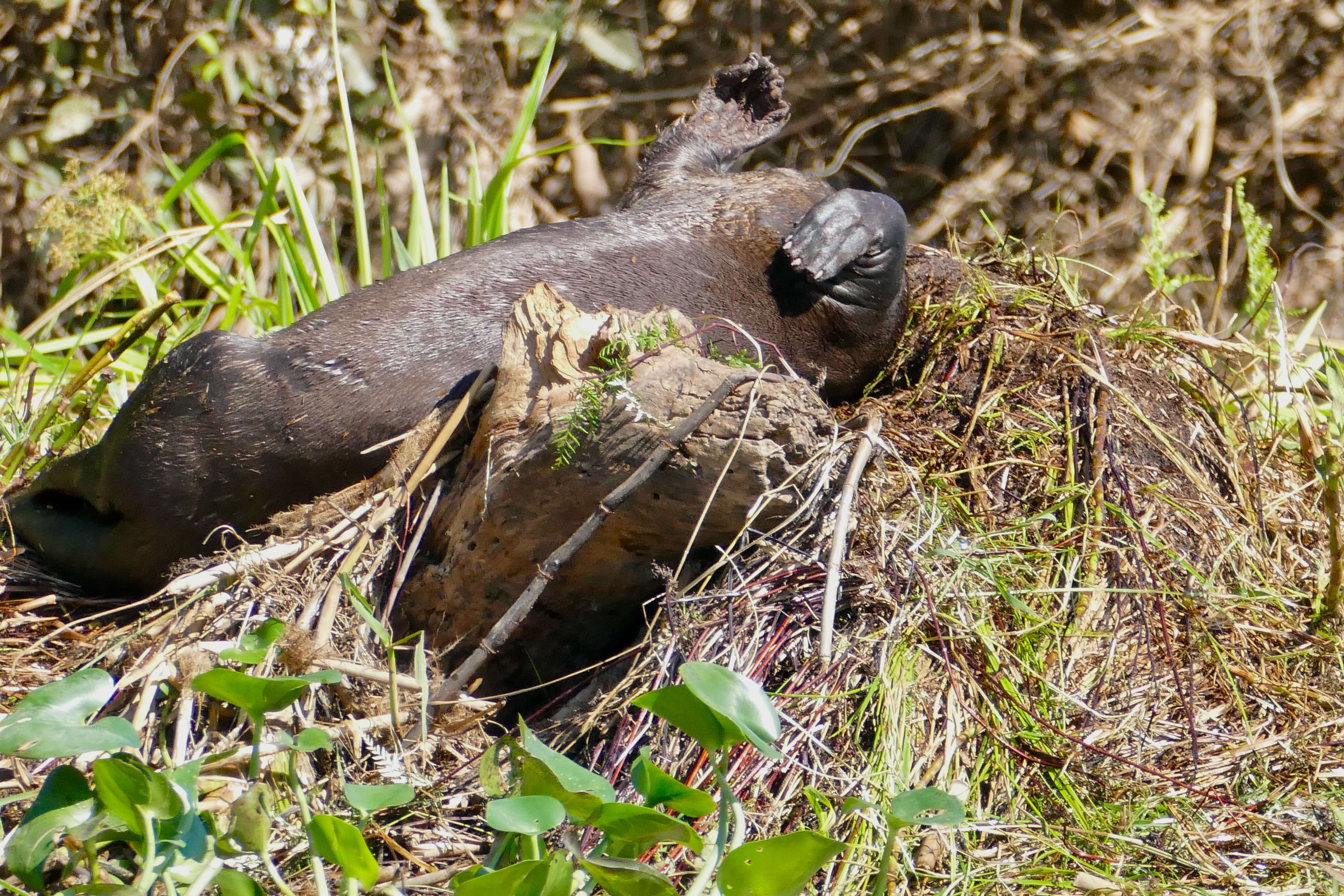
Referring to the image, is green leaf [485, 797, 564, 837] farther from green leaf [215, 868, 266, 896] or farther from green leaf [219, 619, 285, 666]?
green leaf [219, 619, 285, 666]

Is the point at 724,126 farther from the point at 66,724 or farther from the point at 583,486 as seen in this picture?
the point at 66,724

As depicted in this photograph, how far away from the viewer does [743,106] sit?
3.74m

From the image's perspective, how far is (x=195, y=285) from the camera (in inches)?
196

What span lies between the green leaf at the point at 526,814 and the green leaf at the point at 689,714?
166mm

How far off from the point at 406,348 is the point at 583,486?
67 cm

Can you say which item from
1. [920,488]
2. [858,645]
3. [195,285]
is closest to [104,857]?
[858,645]

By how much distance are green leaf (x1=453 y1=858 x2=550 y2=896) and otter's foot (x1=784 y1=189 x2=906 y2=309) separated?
5.85ft

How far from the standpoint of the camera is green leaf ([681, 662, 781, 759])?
142cm

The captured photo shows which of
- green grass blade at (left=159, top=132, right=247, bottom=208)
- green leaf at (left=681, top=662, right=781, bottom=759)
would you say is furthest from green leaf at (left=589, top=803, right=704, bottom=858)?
green grass blade at (left=159, top=132, right=247, bottom=208)

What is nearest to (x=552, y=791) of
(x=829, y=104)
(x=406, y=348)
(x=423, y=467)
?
(x=423, y=467)

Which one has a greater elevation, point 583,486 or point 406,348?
point 406,348

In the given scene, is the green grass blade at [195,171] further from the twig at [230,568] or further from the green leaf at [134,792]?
the green leaf at [134,792]

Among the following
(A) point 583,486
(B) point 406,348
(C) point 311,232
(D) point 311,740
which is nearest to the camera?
(D) point 311,740

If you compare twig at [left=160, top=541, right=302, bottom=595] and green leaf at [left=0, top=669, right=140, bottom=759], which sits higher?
green leaf at [left=0, top=669, right=140, bottom=759]
